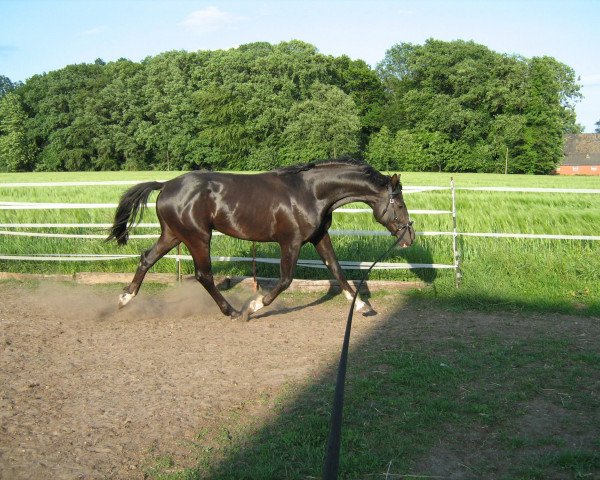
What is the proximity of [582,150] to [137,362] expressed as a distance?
91.4 metres

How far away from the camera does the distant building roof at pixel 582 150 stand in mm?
82625

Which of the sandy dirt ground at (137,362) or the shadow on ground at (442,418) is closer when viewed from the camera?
the shadow on ground at (442,418)

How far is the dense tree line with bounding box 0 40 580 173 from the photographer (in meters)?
51.9

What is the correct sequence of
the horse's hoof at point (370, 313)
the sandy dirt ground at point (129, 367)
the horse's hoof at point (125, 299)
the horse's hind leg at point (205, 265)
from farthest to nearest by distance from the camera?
the horse's hoof at point (125, 299)
the horse's hoof at point (370, 313)
the horse's hind leg at point (205, 265)
the sandy dirt ground at point (129, 367)

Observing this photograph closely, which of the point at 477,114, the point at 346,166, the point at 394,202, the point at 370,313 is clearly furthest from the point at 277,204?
the point at 477,114

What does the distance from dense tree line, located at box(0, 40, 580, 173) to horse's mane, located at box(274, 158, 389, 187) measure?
4376 centimetres

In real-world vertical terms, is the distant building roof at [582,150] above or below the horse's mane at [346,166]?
below

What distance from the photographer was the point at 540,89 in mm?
51750

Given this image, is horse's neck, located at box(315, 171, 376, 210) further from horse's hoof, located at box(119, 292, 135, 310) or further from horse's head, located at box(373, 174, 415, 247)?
horse's hoof, located at box(119, 292, 135, 310)

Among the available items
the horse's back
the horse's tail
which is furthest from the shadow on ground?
the horse's tail

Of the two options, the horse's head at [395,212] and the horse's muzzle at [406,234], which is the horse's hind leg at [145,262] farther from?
the horse's muzzle at [406,234]

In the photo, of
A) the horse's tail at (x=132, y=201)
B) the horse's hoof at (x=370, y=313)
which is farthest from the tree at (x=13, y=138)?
the horse's hoof at (x=370, y=313)

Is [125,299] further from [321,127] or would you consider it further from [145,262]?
[321,127]

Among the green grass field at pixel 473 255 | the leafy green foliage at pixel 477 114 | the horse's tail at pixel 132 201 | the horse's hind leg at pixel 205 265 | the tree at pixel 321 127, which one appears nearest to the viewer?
the horse's hind leg at pixel 205 265
